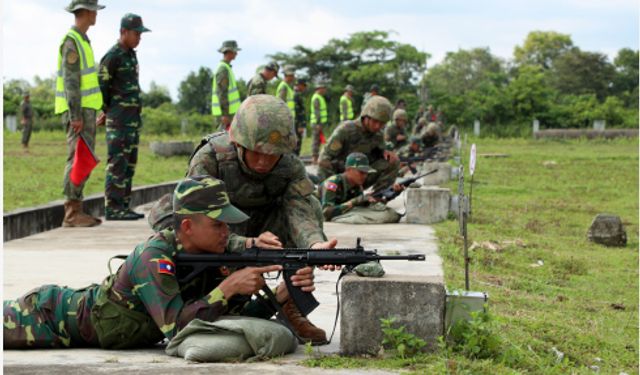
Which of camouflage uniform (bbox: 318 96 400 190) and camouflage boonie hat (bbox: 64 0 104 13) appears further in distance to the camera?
camouflage uniform (bbox: 318 96 400 190)

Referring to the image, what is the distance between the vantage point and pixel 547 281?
31.6ft

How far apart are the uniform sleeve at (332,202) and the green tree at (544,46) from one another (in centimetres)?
9611

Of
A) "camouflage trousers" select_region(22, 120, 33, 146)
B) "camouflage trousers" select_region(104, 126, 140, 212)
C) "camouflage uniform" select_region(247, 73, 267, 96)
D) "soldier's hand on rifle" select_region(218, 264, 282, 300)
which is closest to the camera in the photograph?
"soldier's hand on rifle" select_region(218, 264, 282, 300)

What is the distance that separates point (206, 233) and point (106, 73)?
6848 millimetres

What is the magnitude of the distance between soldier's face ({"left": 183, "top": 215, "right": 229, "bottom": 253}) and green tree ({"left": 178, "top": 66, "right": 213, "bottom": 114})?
63.8 m

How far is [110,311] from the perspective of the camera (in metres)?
5.58

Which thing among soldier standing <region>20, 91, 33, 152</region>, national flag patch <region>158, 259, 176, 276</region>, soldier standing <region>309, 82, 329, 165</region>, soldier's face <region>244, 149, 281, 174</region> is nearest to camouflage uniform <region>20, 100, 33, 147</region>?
soldier standing <region>20, 91, 33, 152</region>

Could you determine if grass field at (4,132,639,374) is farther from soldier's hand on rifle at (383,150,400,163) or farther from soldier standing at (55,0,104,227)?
soldier standing at (55,0,104,227)

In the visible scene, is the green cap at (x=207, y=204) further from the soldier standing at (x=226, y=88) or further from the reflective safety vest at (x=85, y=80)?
the soldier standing at (x=226, y=88)

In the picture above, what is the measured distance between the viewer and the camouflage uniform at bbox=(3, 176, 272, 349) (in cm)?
541

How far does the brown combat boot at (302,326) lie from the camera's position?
5887 millimetres

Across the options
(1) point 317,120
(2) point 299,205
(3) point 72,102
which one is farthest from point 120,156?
(1) point 317,120

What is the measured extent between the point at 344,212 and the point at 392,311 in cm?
730

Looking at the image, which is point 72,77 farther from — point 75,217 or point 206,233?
point 206,233
